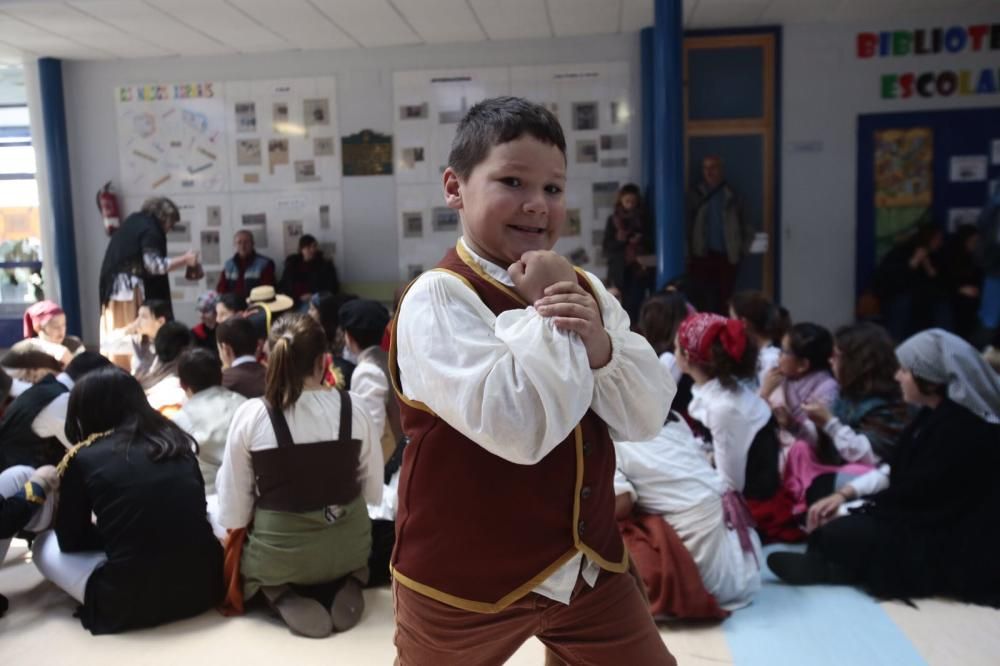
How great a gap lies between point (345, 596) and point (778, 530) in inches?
62.7

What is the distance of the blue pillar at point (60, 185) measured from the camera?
7.79m

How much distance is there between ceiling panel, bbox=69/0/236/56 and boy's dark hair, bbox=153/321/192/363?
124 inches

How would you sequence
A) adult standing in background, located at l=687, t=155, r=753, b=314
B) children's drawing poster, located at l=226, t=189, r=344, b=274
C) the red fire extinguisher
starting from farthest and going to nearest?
the red fire extinguisher < children's drawing poster, located at l=226, t=189, r=344, b=274 < adult standing in background, located at l=687, t=155, r=753, b=314

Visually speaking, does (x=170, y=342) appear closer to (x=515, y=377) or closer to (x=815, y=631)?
(x=815, y=631)

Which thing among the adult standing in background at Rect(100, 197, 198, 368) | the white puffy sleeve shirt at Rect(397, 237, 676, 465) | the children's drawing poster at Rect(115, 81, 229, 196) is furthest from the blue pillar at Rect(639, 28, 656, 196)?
the white puffy sleeve shirt at Rect(397, 237, 676, 465)

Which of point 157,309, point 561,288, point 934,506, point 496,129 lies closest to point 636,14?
point 157,309

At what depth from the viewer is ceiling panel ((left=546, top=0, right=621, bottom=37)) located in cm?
628

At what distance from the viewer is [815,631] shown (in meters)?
2.43

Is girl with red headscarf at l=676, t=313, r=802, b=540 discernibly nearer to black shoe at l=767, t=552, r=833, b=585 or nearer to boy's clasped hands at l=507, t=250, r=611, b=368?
black shoe at l=767, t=552, r=833, b=585

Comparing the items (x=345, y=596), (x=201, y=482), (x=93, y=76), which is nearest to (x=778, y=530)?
(x=345, y=596)

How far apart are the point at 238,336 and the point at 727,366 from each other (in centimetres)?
197

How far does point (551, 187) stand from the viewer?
118cm

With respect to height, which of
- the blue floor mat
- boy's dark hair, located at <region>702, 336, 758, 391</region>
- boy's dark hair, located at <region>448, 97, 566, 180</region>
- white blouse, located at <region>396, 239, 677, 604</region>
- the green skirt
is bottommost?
the blue floor mat

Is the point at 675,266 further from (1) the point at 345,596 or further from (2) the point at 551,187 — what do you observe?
(2) the point at 551,187
